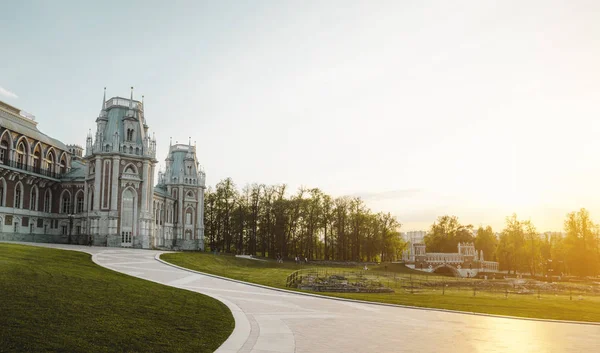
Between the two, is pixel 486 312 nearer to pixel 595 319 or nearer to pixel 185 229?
pixel 595 319

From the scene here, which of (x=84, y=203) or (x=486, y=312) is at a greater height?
(x=84, y=203)

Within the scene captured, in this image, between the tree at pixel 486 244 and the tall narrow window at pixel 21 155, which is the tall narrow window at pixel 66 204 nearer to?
the tall narrow window at pixel 21 155

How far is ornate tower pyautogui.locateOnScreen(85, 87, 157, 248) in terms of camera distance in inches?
2271

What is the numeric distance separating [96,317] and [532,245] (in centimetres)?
8353

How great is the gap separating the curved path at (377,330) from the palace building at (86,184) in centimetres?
4119

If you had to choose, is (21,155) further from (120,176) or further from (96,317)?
(96,317)

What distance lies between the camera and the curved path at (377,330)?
39.5 ft

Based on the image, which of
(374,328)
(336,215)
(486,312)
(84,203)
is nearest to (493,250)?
(336,215)

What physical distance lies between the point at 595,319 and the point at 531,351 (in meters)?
10.0

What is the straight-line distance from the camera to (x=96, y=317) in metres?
12.5

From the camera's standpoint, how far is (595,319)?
19484mm

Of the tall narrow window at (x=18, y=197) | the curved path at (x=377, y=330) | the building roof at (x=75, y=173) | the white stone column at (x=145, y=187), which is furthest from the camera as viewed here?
the building roof at (x=75, y=173)

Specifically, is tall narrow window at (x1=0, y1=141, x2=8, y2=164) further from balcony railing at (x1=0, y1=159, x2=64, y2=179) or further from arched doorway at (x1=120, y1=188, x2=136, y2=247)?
arched doorway at (x1=120, y1=188, x2=136, y2=247)

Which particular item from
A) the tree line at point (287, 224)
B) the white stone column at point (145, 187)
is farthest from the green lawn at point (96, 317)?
the tree line at point (287, 224)
